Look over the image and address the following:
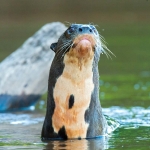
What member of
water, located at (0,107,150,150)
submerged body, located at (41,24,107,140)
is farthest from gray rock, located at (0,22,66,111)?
submerged body, located at (41,24,107,140)

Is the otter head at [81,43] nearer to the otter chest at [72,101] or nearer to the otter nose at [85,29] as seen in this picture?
the otter nose at [85,29]

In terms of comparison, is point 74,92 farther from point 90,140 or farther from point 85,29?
point 85,29

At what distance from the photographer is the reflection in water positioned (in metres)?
8.80

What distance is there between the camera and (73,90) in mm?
9164

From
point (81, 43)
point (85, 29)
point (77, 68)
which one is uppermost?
point (85, 29)

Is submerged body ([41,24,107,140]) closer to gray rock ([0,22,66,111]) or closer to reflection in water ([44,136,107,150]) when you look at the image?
reflection in water ([44,136,107,150])

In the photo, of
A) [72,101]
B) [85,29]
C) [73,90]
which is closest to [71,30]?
[85,29]

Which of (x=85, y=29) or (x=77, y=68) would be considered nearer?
(x=85, y=29)

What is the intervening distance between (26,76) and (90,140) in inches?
144

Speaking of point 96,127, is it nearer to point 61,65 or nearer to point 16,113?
point 61,65

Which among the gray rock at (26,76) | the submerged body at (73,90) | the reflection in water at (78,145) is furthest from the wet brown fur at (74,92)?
the gray rock at (26,76)

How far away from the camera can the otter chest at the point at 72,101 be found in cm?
915

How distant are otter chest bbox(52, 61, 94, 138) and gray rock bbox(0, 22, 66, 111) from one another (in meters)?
3.28

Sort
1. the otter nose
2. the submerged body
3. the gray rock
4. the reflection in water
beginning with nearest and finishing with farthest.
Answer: the reflection in water, the otter nose, the submerged body, the gray rock
